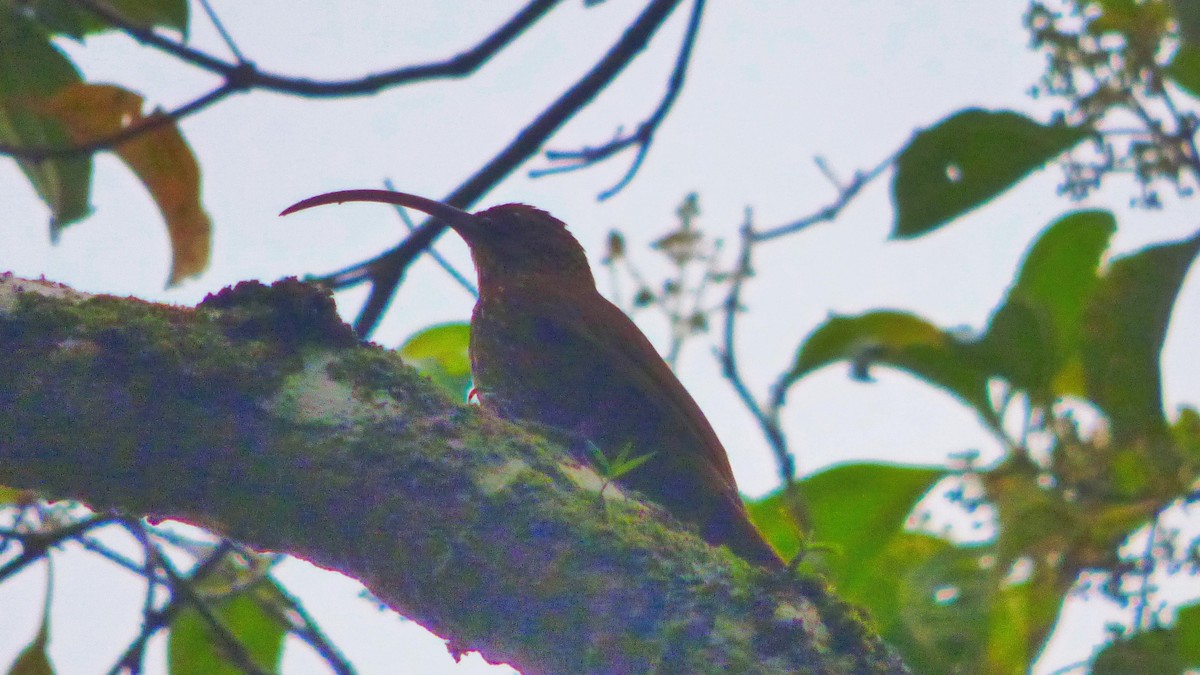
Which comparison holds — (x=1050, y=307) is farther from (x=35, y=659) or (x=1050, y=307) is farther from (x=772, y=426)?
(x=35, y=659)

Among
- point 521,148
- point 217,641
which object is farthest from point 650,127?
point 217,641

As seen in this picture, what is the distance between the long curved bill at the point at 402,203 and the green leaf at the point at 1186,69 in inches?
79.5

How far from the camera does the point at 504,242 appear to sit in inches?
164

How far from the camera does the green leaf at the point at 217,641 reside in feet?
11.8

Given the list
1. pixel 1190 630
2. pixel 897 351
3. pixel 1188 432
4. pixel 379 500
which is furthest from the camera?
pixel 1188 432

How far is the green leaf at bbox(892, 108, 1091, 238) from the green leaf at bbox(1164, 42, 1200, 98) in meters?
0.25

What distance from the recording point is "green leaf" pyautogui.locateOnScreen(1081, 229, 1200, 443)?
9.72ft

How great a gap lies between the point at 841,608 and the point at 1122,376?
1.45 meters

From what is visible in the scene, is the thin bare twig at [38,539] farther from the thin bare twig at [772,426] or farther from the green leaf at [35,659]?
the thin bare twig at [772,426]

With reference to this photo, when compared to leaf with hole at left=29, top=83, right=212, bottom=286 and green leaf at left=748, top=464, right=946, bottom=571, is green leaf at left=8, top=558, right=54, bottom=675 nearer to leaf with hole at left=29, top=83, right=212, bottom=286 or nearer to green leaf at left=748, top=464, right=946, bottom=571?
leaf with hole at left=29, top=83, right=212, bottom=286

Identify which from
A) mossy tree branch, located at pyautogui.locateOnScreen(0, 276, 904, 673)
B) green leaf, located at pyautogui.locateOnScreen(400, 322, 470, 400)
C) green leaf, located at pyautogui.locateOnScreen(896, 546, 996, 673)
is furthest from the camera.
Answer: green leaf, located at pyautogui.locateOnScreen(400, 322, 470, 400)

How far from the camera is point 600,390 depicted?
3.32 m

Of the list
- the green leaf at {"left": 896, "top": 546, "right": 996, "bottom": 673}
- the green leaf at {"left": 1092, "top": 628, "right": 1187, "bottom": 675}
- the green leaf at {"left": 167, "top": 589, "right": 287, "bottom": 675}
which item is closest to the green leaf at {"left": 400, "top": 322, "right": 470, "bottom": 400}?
the green leaf at {"left": 167, "top": 589, "right": 287, "bottom": 675}

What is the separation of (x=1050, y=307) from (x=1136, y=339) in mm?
274
